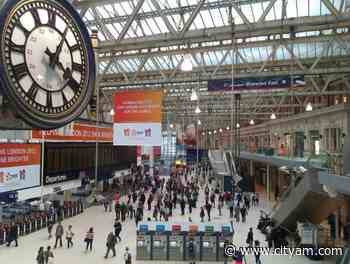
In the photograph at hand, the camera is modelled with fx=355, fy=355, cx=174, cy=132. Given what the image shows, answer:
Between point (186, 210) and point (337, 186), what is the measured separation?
42.9 ft

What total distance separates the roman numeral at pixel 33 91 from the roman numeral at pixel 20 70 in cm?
8

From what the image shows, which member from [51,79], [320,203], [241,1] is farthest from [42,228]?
[51,79]

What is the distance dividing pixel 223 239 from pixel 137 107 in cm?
569

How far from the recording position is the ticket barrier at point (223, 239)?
12.8 meters

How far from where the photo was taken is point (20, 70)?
177 cm

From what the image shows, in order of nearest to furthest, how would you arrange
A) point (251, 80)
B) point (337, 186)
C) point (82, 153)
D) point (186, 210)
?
point (337, 186) → point (251, 80) → point (82, 153) → point (186, 210)

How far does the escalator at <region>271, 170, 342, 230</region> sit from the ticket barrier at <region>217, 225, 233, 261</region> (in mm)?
3163

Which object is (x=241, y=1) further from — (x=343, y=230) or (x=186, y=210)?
(x=186, y=210)

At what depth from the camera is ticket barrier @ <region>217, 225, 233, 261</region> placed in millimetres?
12828

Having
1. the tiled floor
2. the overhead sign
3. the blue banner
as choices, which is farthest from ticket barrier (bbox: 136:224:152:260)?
the blue banner

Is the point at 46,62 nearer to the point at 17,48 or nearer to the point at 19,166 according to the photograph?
the point at 17,48

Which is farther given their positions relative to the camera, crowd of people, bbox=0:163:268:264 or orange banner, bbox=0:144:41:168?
Result: orange banner, bbox=0:144:41:168

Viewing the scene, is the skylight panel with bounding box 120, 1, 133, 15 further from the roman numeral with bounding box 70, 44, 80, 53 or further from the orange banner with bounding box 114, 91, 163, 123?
the roman numeral with bounding box 70, 44, 80, 53

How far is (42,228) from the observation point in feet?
56.4
